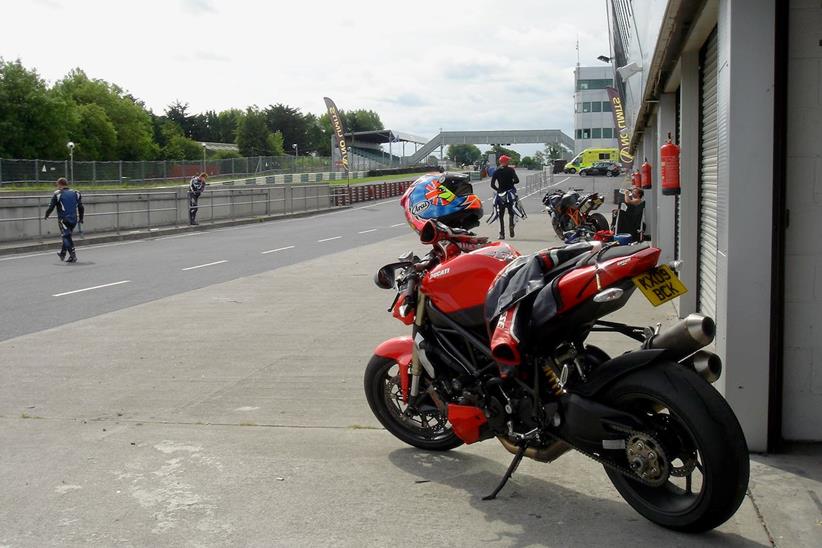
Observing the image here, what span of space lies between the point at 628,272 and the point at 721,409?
63cm

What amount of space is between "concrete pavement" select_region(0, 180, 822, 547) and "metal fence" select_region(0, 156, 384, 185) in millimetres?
36829

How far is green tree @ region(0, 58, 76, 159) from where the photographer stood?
74.8m

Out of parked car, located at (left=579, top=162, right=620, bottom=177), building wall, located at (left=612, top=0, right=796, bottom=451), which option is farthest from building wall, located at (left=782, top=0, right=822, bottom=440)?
parked car, located at (left=579, top=162, right=620, bottom=177)

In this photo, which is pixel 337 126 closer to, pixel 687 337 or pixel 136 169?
pixel 136 169

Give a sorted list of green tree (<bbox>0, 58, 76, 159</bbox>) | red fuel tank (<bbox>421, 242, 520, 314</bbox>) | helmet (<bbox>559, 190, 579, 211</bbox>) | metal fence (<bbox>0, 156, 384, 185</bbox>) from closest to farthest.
→ red fuel tank (<bbox>421, 242, 520, 314</bbox>), helmet (<bbox>559, 190, 579, 211</bbox>), metal fence (<bbox>0, 156, 384, 185</bbox>), green tree (<bbox>0, 58, 76, 159</bbox>)

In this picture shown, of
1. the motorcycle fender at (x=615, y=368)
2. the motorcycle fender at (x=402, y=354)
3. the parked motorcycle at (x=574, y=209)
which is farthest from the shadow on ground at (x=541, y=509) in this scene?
the parked motorcycle at (x=574, y=209)

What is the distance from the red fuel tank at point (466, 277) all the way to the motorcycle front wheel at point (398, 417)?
0.72 m

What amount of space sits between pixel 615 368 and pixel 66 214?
59.1 feet

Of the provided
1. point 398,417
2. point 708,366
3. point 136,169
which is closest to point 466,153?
point 136,169

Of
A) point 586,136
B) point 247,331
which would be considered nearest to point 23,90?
point 586,136

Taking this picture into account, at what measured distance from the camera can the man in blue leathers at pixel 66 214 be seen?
19625mm

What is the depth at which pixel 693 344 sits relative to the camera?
12.8 ft

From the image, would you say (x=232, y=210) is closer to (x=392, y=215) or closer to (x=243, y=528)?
(x=392, y=215)

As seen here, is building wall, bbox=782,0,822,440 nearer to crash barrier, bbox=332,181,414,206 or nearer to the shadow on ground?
the shadow on ground
